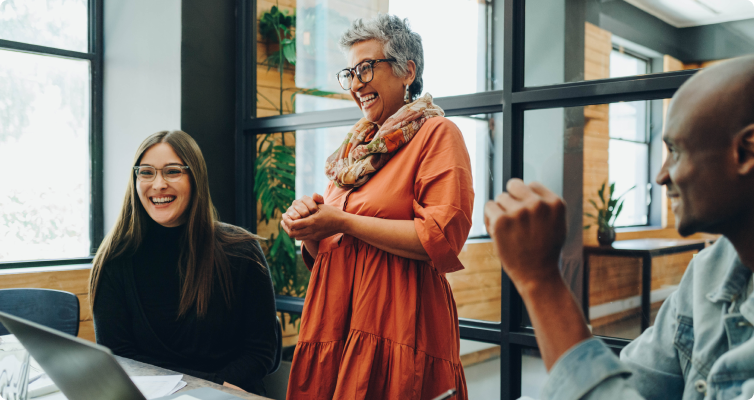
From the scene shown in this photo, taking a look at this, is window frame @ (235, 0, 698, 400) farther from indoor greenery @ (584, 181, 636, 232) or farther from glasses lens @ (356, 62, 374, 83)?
glasses lens @ (356, 62, 374, 83)

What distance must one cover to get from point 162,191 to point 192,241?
0.19 metres

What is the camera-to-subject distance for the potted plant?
6.59ft

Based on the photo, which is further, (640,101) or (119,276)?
(640,101)

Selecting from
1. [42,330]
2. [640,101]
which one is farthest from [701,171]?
[640,101]

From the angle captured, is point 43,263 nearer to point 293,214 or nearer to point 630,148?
point 293,214

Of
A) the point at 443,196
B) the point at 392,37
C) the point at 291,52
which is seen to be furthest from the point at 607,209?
the point at 291,52

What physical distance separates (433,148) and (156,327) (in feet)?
3.47

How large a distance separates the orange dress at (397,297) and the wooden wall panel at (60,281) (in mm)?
1679

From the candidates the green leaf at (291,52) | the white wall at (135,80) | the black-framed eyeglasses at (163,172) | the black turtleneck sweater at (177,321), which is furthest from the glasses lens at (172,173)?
the green leaf at (291,52)

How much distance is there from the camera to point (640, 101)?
1.91 metres

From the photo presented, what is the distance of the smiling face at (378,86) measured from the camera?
4.91ft

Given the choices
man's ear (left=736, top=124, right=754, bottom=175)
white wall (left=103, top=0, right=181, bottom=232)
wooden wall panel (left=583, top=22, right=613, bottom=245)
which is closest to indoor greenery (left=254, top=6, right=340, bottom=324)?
white wall (left=103, top=0, right=181, bottom=232)

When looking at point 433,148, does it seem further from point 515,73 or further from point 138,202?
point 138,202

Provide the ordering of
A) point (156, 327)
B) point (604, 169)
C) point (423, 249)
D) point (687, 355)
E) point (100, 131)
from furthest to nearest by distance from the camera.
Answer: point (100, 131), point (604, 169), point (156, 327), point (423, 249), point (687, 355)
